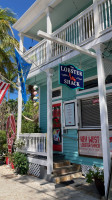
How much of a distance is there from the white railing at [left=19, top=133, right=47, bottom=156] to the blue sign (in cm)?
256

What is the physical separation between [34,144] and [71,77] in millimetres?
3588

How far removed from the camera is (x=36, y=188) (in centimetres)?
520

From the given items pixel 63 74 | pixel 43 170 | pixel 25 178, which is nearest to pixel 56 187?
pixel 43 170

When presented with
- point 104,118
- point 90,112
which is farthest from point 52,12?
point 104,118

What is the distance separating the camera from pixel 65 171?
20.3 feet

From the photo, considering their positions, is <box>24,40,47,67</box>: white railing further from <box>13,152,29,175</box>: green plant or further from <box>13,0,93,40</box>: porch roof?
<box>13,152,29,175</box>: green plant

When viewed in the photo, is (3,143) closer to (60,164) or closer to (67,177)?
(60,164)

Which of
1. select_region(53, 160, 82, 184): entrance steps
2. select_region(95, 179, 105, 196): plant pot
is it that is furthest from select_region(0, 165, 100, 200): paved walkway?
select_region(53, 160, 82, 184): entrance steps

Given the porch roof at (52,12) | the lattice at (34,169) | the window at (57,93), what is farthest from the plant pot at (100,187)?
the porch roof at (52,12)

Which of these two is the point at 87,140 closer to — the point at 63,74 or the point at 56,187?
the point at 56,187

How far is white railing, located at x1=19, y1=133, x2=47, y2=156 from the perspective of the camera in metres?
6.60

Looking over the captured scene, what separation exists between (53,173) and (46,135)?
135cm

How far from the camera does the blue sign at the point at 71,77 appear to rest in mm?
4752

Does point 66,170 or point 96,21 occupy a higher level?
point 96,21
